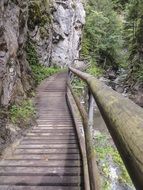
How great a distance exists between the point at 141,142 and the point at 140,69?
26105mm

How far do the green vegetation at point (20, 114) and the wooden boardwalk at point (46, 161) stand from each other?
32 cm

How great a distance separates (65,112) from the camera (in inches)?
391

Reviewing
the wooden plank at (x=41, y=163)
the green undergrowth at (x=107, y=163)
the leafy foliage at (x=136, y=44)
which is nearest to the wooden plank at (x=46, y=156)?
the wooden plank at (x=41, y=163)

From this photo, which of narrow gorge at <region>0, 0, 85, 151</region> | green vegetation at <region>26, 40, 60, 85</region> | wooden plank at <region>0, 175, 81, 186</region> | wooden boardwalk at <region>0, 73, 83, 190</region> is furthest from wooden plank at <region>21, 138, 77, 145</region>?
green vegetation at <region>26, 40, 60, 85</region>

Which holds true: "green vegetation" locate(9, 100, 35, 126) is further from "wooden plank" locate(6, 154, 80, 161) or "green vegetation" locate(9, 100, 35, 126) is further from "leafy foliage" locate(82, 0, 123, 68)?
"leafy foliage" locate(82, 0, 123, 68)

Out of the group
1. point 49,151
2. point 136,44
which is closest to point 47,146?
point 49,151

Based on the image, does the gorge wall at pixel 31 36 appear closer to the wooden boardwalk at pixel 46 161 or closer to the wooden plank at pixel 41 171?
the wooden boardwalk at pixel 46 161

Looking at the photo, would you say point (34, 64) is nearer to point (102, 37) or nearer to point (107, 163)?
point (107, 163)

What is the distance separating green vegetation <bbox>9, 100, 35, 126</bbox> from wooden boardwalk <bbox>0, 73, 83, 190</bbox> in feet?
1.06

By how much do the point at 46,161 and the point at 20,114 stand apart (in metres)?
2.91

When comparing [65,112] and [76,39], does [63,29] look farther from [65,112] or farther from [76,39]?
[65,112]

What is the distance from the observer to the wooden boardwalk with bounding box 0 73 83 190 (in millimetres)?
4253

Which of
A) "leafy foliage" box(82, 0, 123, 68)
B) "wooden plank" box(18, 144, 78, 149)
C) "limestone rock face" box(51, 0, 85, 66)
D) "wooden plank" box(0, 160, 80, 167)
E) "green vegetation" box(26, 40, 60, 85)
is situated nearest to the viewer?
"wooden plank" box(0, 160, 80, 167)

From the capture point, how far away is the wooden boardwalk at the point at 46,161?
425 centimetres
